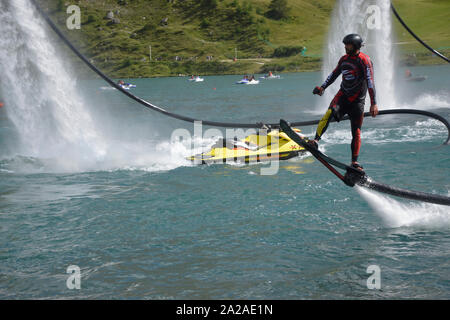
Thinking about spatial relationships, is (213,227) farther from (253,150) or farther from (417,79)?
(417,79)

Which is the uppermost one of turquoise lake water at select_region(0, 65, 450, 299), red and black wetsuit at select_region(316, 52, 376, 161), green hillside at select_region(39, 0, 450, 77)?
green hillside at select_region(39, 0, 450, 77)

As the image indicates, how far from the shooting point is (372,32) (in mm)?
43031

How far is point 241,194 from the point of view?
19875mm

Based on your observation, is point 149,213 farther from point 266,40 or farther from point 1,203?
point 266,40

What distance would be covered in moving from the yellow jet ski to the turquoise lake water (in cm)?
64

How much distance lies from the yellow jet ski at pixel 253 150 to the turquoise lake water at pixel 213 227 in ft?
2.10

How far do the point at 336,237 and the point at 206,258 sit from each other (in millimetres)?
3860

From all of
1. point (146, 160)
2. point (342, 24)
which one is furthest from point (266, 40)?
point (146, 160)

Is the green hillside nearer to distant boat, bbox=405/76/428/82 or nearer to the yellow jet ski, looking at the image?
distant boat, bbox=405/76/428/82

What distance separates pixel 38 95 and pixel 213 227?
13.1 m

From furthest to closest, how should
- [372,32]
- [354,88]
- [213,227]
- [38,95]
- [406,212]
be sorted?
[372,32], [38,95], [406,212], [213,227], [354,88]

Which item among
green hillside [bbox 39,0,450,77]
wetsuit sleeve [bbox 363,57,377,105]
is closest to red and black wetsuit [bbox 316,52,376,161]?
wetsuit sleeve [bbox 363,57,377,105]

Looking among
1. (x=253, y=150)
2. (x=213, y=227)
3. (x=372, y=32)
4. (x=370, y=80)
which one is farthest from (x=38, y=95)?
(x=372, y=32)

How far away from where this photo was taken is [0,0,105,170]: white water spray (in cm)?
2288
